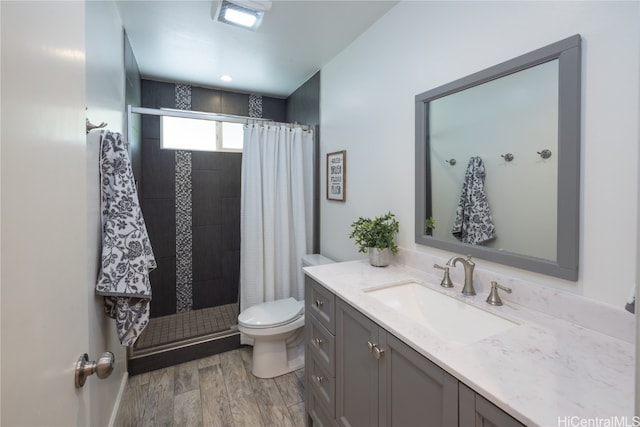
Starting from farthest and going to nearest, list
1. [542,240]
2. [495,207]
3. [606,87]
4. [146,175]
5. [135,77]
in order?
[146,175]
[135,77]
[495,207]
[542,240]
[606,87]

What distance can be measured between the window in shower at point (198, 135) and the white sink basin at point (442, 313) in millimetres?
2283

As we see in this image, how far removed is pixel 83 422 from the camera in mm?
742

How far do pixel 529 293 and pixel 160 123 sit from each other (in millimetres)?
3206

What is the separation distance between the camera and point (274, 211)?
2.51 meters

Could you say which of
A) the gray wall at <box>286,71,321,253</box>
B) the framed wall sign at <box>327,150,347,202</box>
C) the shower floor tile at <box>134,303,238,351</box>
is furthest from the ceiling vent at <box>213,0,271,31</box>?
the shower floor tile at <box>134,303,238,351</box>

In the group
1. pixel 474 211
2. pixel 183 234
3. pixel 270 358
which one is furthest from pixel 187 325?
pixel 474 211

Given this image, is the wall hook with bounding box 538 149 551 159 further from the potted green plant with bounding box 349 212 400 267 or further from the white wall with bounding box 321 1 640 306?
the potted green plant with bounding box 349 212 400 267

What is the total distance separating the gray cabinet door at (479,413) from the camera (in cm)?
65

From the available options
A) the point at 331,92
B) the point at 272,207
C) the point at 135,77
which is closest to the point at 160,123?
the point at 135,77

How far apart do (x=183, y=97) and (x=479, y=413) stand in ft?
11.0

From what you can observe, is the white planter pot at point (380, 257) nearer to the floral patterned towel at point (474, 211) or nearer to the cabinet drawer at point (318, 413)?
the floral patterned towel at point (474, 211)

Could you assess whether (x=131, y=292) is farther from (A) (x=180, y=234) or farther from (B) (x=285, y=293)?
(A) (x=180, y=234)

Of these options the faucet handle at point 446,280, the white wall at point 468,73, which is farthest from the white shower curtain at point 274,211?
the faucet handle at point 446,280

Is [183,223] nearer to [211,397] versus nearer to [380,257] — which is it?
[211,397]
